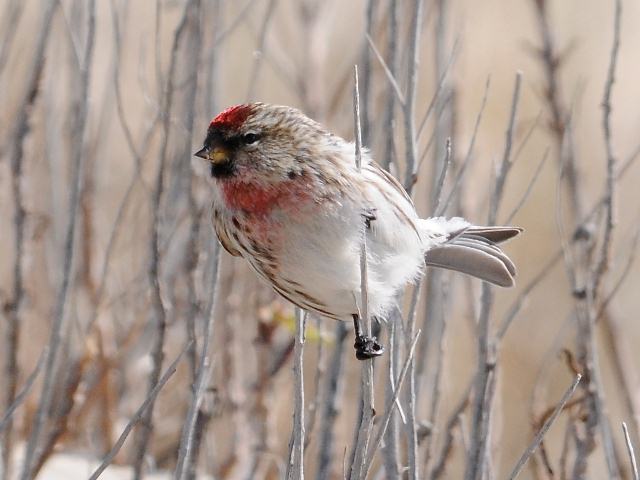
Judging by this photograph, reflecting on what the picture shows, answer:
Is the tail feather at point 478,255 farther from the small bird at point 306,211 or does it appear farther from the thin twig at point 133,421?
the thin twig at point 133,421

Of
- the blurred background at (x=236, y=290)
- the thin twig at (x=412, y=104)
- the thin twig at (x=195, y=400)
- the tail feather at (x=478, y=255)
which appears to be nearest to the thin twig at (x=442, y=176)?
the blurred background at (x=236, y=290)

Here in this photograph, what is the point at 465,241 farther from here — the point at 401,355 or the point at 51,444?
the point at 51,444

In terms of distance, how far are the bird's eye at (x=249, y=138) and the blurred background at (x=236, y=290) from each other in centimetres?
24

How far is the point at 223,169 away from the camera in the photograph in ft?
8.05

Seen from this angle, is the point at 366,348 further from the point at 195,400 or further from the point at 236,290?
the point at 236,290

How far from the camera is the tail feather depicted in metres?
2.68

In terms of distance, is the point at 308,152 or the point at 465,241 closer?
the point at 308,152

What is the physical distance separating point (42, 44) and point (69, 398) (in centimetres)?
104

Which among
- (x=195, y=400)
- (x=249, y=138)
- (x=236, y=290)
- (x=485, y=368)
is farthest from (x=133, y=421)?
(x=236, y=290)

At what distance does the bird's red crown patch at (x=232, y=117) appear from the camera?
243cm

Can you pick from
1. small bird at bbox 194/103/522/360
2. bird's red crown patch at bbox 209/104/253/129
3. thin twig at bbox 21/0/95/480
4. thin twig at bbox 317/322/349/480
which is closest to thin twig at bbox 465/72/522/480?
small bird at bbox 194/103/522/360

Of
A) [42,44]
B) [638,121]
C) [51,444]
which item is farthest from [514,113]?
[638,121]

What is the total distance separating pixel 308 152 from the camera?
Result: 2480 mm

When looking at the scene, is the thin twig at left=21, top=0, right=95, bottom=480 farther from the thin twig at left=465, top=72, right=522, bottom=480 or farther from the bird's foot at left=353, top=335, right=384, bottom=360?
the thin twig at left=465, top=72, right=522, bottom=480
